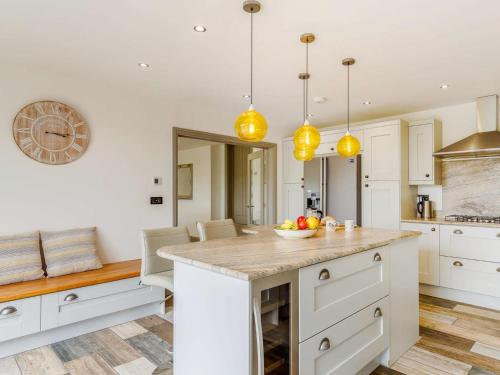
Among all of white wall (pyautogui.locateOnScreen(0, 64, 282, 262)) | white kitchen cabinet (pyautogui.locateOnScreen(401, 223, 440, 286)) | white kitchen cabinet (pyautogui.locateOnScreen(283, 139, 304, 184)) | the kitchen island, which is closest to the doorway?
white kitchen cabinet (pyautogui.locateOnScreen(283, 139, 304, 184))

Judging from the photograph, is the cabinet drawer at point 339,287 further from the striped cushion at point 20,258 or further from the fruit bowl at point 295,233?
the striped cushion at point 20,258

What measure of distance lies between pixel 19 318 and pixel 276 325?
2.15 meters

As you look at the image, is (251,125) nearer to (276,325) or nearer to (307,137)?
(307,137)

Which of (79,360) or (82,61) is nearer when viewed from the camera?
(79,360)

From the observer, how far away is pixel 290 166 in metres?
5.31

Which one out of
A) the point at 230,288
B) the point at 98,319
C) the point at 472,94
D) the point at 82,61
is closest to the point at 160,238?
the point at 98,319

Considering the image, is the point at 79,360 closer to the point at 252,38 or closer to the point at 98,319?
the point at 98,319

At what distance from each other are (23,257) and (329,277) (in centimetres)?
259

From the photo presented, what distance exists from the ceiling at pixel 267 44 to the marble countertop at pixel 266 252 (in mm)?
1492

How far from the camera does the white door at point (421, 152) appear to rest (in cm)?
403

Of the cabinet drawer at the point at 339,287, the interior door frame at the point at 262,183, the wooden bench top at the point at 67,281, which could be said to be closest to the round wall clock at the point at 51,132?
the wooden bench top at the point at 67,281

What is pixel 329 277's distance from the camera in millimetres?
1764

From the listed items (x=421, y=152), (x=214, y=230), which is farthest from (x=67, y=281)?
(x=421, y=152)

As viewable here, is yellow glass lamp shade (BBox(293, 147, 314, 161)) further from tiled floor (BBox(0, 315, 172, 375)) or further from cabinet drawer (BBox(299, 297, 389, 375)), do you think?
tiled floor (BBox(0, 315, 172, 375))
